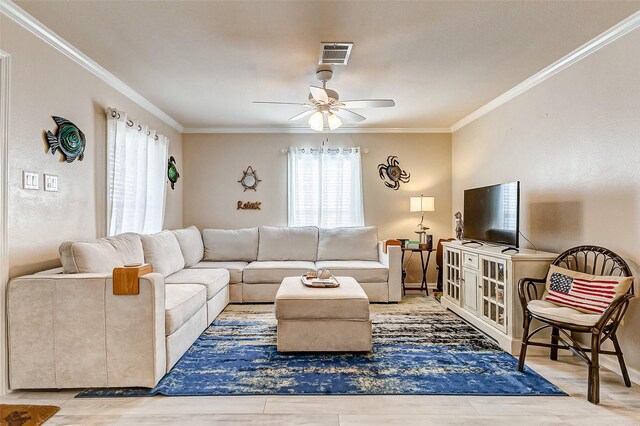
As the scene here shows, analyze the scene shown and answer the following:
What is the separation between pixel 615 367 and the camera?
257cm

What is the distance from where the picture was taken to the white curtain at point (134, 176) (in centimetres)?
343

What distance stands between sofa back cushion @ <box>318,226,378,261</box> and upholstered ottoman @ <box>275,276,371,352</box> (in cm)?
208

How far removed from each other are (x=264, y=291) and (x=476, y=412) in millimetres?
2848

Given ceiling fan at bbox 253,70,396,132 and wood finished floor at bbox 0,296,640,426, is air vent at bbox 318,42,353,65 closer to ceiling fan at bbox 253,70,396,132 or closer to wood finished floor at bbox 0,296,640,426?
ceiling fan at bbox 253,70,396,132

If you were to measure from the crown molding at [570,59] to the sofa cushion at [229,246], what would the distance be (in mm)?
3440

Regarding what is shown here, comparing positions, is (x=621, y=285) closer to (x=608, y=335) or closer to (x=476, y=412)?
(x=608, y=335)

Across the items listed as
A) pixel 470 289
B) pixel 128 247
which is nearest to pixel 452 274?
pixel 470 289

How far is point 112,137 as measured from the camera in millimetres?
3430

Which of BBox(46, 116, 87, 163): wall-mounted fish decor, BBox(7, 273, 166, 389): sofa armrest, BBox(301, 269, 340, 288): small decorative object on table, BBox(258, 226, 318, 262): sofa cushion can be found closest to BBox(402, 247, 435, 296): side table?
BBox(258, 226, 318, 262): sofa cushion

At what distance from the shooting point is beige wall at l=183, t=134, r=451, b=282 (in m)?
5.50

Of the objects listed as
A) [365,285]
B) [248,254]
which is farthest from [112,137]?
[365,285]

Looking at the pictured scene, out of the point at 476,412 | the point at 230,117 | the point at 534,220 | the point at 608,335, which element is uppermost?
the point at 230,117

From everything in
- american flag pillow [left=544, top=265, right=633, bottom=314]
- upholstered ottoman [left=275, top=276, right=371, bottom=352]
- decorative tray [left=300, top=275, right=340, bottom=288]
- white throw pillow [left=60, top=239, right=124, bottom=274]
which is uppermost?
white throw pillow [left=60, top=239, right=124, bottom=274]

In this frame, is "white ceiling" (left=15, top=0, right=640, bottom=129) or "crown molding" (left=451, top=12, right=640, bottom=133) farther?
"crown molding" (left=451, top=12, right=640, bottom=133)
